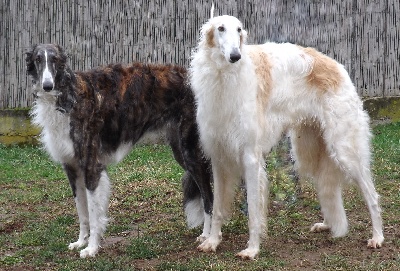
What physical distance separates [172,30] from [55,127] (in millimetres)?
6074

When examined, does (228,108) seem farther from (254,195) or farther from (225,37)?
(254,195)

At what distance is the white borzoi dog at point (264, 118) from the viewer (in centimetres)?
587

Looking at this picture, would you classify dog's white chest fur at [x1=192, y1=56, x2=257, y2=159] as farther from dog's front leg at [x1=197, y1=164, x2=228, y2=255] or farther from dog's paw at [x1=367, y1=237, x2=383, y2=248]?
dog's paw at [x1=367, y1=237, x2=383, y2=248]

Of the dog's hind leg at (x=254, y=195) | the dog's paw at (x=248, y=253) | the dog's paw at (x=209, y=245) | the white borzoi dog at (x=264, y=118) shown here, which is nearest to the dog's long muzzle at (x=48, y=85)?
the white borzoi dog at (x=264, y=118)

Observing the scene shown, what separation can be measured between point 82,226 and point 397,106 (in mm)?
7001

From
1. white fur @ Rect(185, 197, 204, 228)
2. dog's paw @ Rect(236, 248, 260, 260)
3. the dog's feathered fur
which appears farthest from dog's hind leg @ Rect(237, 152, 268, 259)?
white fur @ Rect(185, 197, 204, 228)

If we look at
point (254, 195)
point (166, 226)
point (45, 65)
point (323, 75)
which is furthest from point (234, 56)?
point (166, 226)

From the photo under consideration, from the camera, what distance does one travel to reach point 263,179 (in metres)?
5.98

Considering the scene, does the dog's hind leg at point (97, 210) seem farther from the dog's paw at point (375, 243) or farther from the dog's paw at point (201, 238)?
the dog's paw at point (375, 243)

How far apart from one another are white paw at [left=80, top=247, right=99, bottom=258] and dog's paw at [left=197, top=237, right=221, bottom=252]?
2.91ft

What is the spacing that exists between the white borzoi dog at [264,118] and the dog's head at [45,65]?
3.74 feet

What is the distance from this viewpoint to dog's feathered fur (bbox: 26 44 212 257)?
20.3 ft

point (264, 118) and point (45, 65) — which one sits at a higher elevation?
point (45, 65)

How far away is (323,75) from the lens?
6.25 m
